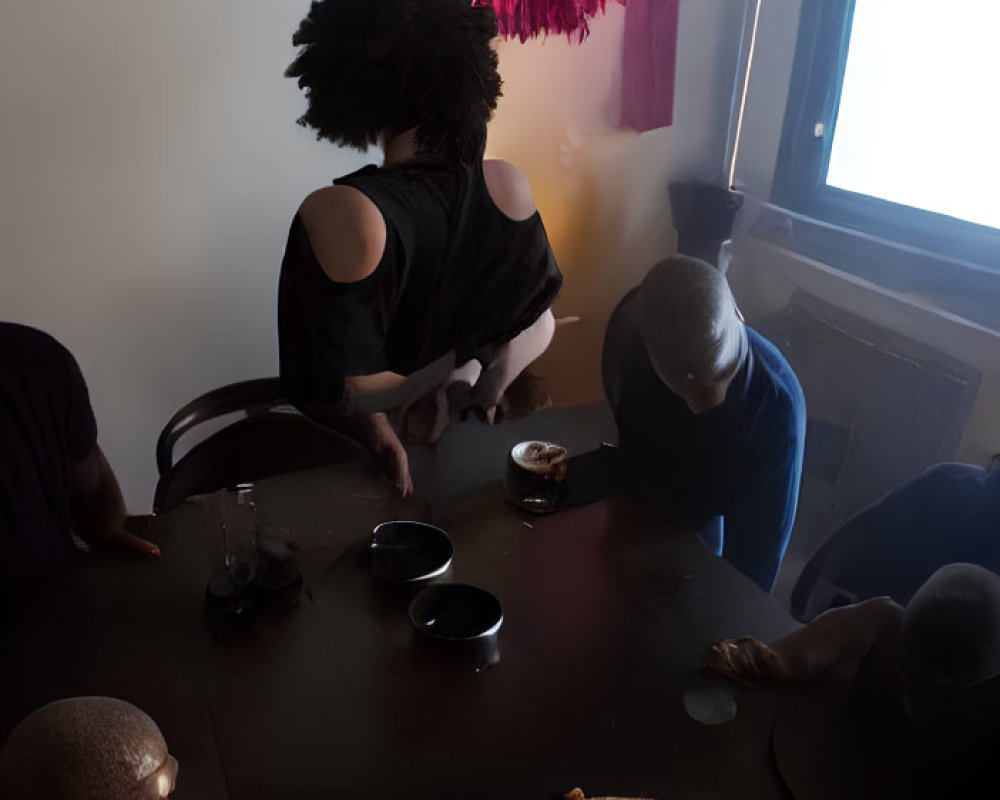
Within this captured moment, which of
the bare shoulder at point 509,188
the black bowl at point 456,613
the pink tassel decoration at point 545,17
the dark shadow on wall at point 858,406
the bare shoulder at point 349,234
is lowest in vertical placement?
the black bowl at point 456,613

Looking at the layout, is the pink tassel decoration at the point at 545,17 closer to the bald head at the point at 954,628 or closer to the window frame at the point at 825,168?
the window frame at the point at 825,168

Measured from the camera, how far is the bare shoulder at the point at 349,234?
3.15 feet

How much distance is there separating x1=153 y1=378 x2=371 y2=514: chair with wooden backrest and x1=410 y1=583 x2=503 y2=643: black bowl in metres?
0.23

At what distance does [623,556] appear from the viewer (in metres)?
1.05

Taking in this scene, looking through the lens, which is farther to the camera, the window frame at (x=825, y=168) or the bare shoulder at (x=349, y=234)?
the bare shoulder at (x=349, y=234)

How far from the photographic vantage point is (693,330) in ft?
2.92

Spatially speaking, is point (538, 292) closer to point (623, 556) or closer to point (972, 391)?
point (623, 556)

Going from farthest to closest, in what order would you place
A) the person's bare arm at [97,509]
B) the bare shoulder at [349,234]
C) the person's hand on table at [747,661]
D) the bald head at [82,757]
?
1. the person's bare arm at [97,509]
2. the bare shoulder at [349,234]
3. the person's hand on table at [747,661]
4. the bald head at [82,757]

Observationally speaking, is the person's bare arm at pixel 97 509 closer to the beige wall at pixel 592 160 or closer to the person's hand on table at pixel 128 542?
the person's hand on table at pixel 128 542

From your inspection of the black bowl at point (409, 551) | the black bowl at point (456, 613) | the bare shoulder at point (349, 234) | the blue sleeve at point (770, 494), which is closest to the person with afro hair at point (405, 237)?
the bare shoulder at point (349, 234)

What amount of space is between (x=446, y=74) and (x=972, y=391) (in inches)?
25.9

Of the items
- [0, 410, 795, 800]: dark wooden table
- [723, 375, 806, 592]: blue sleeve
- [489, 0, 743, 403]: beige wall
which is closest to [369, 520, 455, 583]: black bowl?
[0, 410, 795, 800]: dark wooden table

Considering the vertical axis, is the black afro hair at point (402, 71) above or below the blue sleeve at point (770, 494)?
above

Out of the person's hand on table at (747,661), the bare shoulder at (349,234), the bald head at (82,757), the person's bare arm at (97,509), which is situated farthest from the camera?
the person's bare arm at (97,509)
